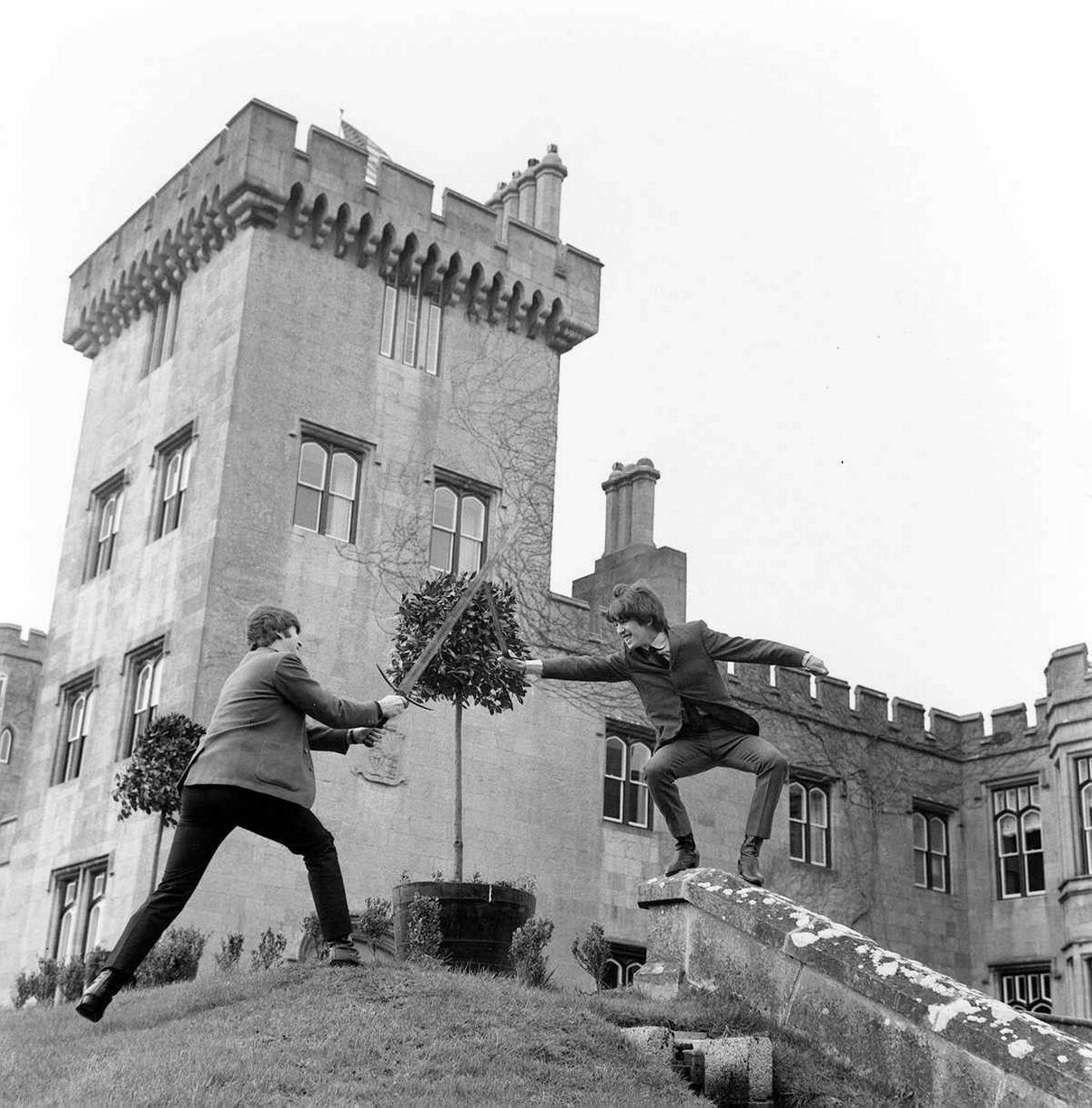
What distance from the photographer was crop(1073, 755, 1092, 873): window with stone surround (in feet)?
100

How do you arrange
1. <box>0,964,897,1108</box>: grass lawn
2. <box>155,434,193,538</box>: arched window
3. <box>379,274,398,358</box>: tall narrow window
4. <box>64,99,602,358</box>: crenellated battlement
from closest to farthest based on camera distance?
1. <box>0,964,897,1108</box>: grass lawn
2. <box>155,434,193,538</box>: arched window
3. <box>64,99,602,358</box>: crenellated battlement
4. <box>379,274,398,358</box>: tall narrow window

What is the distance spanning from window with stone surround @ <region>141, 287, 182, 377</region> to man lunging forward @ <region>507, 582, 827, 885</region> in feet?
57.9

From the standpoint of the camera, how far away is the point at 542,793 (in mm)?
25797

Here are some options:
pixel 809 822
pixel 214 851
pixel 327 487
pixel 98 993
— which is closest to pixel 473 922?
pixel 214 851

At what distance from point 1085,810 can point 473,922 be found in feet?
70.8

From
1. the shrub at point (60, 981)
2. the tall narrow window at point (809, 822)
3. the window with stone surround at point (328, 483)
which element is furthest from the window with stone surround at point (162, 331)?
the tall narrow window at point (809, 822)

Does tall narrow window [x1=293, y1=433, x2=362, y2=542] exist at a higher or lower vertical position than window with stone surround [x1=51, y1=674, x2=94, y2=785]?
higher

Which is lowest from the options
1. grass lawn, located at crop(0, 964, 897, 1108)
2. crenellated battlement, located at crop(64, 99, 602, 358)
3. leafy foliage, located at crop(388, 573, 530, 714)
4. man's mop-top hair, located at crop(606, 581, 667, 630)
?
grass lawn, located at crop(0, 964, 897, 1108)

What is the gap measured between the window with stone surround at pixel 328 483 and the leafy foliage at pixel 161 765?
6.10 m

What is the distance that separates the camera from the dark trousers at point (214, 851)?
30.9 feet

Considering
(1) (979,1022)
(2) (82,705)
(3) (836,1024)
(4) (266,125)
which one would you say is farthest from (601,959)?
(4) (266,125)

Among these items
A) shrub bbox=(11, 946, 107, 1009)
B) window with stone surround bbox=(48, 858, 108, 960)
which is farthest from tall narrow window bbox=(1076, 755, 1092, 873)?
shrub bbox=(11, 946, 107, 1009)

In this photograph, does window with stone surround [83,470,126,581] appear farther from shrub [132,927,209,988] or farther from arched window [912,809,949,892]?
arched window [912,809,949,892]

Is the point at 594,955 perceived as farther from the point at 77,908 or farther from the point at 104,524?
the point at 104,524
